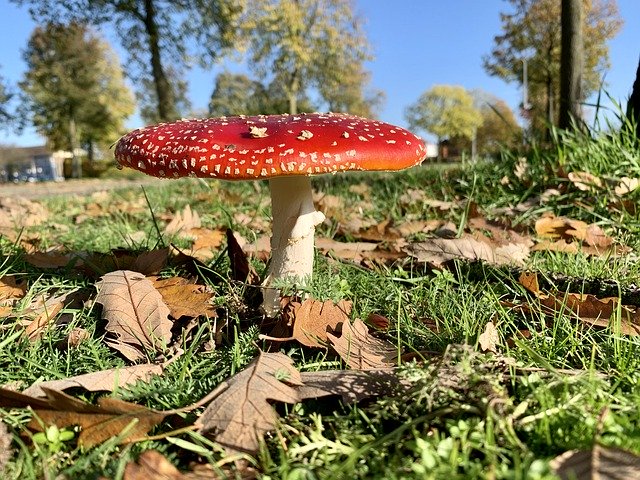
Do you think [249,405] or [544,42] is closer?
[249,405]

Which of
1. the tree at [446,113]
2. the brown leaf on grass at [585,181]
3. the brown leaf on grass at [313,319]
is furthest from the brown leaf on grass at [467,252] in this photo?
the tree at [446,113]

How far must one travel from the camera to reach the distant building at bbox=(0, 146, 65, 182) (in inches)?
2140

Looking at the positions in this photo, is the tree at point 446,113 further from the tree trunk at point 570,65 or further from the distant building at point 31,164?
the tree trunk at point 570,65

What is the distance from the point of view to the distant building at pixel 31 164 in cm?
5434

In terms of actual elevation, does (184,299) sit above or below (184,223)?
below

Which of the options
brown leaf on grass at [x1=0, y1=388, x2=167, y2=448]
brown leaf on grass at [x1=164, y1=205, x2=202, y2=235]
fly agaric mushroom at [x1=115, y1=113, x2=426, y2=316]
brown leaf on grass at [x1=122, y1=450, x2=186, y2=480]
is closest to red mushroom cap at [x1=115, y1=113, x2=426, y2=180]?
fly agaric mushroom at [x1=115, y1=113, x2=426, y2=316]

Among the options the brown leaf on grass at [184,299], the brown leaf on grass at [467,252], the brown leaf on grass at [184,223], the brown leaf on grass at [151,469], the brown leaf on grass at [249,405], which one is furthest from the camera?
the brown leaf on grass at [184,223]

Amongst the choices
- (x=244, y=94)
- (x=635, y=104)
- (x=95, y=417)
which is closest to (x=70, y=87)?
(x=244, y=94)

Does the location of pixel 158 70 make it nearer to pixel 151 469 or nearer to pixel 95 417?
pixel 95 417

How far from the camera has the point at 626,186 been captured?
3176 mm

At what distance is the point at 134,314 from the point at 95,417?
2.10ft

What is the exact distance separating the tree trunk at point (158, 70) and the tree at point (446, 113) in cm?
4622

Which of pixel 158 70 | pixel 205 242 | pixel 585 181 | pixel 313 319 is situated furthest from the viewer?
pixel 158 70

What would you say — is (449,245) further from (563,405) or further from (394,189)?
(394,189)
